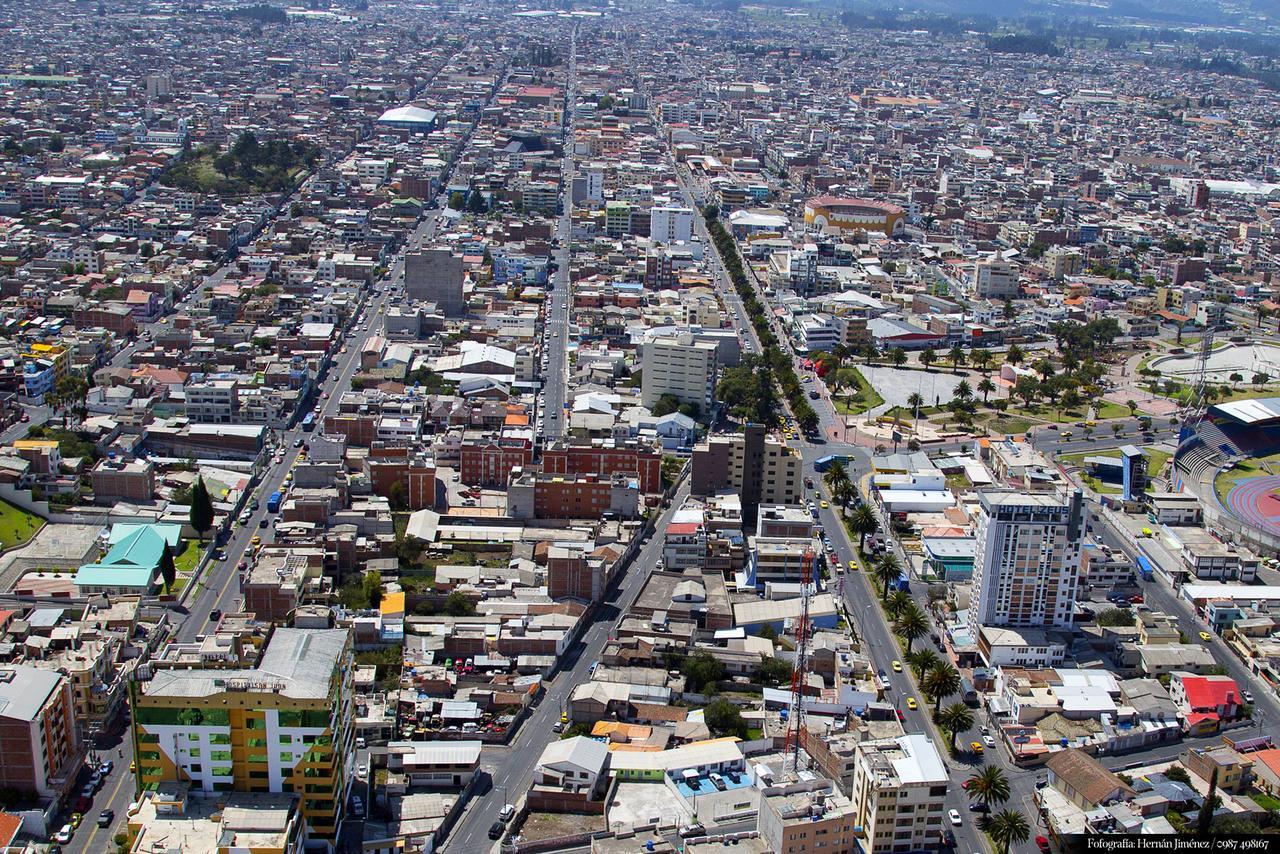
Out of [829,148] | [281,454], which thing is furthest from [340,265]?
[829,148]

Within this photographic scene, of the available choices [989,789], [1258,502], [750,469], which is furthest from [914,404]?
[989,789]

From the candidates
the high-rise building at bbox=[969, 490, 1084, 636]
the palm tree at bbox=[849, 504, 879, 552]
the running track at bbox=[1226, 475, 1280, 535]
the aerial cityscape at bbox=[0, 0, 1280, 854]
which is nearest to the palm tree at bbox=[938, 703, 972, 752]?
the aerial cityscape at bbox=[0, 0, 1280, 854]

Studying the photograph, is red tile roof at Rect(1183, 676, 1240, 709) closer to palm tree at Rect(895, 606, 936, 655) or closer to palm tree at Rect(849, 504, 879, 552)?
palm tree at Rect(895, 606, 936, 655)

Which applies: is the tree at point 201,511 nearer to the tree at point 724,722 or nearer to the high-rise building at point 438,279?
the tree at point 724,722

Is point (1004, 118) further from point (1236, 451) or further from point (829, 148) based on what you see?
point (1236, 451)

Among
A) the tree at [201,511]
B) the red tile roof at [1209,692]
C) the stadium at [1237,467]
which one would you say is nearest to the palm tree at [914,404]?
the stadium at [1237,467]

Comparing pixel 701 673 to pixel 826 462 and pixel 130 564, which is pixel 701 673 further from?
pixel 826 462
